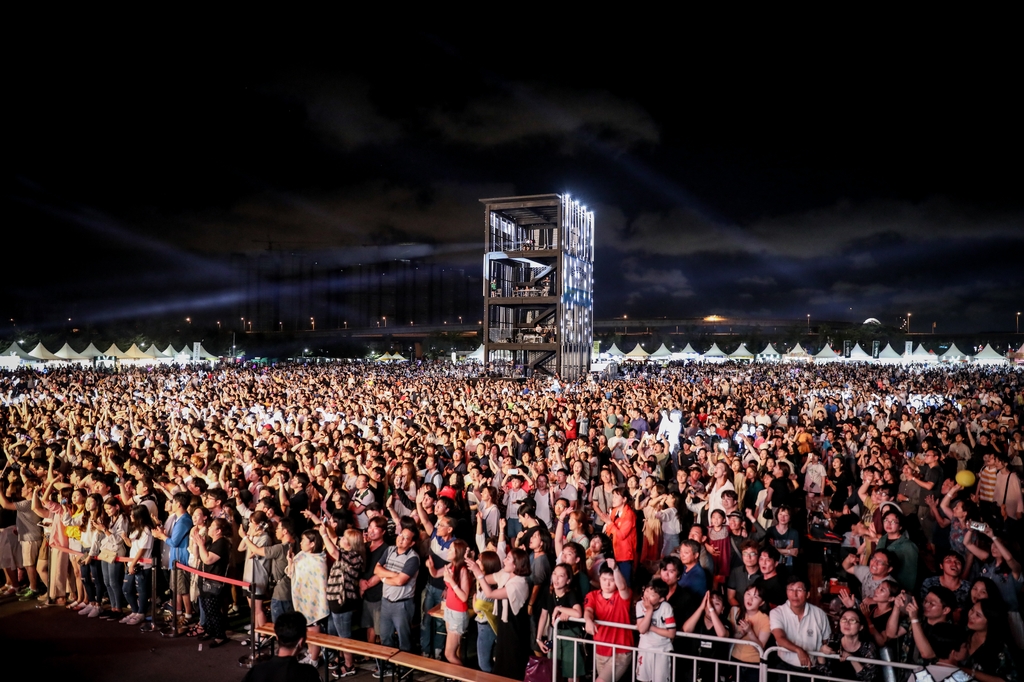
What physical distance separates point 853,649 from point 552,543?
234 centimetres

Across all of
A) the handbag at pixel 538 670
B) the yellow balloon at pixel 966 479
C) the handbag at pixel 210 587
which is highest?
the yellow balloon at pixel 966 479

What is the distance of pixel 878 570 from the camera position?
4.82 metres

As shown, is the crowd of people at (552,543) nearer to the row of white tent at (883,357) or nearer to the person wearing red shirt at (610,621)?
the person wearing red shirt at (610,621)

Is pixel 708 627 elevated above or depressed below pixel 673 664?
above

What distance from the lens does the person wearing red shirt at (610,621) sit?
180 inches

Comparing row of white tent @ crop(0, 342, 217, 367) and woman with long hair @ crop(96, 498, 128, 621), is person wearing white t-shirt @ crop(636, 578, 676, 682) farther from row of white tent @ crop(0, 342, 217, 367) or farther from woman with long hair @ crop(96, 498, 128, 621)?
row of white tent @ crop(0, 342, 217, 367)

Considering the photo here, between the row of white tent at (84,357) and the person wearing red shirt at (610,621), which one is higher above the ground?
the row of white tent at (84,357)

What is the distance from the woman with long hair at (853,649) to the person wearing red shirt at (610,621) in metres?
1.31

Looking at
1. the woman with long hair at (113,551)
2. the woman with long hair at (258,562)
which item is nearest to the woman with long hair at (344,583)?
the woman with long hair at (258,562)

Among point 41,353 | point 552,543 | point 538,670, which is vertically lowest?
point 538,670

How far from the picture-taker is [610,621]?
466cm

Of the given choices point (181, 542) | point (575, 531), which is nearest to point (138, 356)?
point (181, 542)

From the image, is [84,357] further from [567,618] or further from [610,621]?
[610,621]

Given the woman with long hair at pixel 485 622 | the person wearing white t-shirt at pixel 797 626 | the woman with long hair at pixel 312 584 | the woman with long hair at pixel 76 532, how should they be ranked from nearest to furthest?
the person wearing white t-shirt at pixel 797 626, the woman with long hair at pixel 485 622, the woman with long hair at pixel 312 584, the woman with long hair at pixel 76 532
